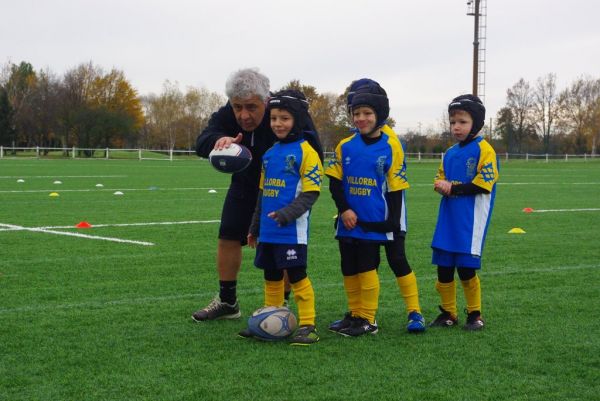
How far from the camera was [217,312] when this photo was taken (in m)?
5.24

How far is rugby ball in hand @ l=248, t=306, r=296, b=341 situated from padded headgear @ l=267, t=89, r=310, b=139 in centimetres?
117

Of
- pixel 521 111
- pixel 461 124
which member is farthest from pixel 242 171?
pixel 521 111

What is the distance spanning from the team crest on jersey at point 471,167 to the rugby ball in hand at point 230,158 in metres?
1.52

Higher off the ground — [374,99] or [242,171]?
[374,99]

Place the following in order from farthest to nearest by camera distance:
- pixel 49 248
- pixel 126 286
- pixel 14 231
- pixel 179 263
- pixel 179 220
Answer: pixel 179 220, pixel 14 231, pixel 49 248, pixel 179 263, pixel 126 286

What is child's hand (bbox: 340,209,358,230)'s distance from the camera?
4.81 metres

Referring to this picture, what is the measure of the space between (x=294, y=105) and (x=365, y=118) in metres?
0.48

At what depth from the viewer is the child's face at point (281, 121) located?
4.73 metres

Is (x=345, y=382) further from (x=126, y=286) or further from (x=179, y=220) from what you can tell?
Result: (x=179, y=220)

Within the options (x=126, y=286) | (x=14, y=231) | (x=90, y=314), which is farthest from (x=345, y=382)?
(x=14, y=231)

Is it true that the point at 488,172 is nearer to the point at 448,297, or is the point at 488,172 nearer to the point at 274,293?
the point at 448,297

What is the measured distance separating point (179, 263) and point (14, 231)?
3.29 m

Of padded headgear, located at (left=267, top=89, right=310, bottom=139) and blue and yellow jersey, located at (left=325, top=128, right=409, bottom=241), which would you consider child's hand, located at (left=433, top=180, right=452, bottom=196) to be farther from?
padded headgear, located at (left=267, top=89, right=310, bottom=139)

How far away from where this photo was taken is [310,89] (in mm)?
72062
